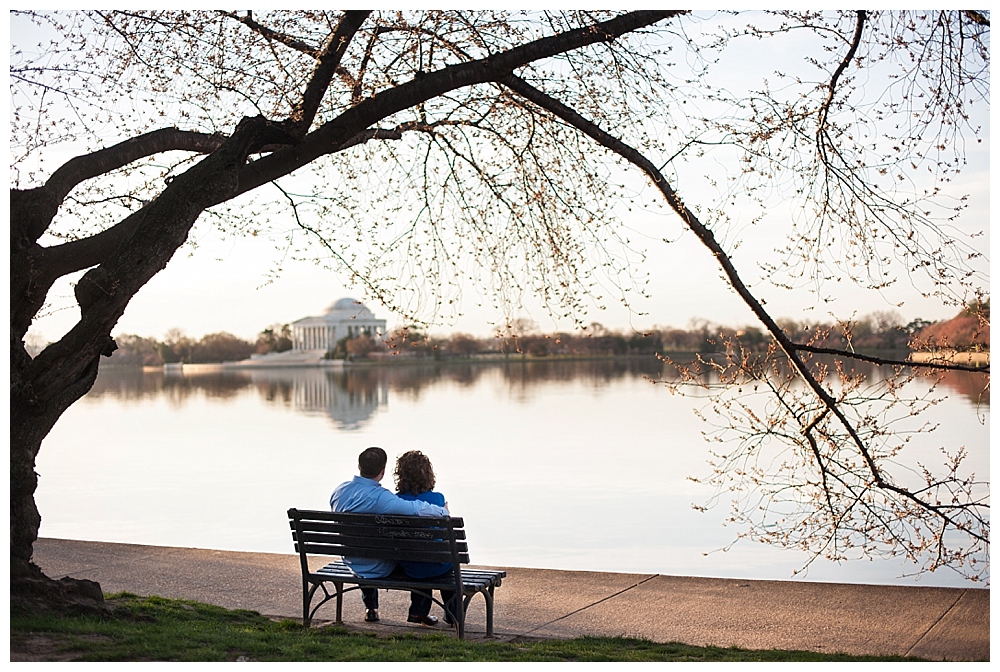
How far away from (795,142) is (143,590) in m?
5.58

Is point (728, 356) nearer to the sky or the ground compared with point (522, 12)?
nearer to the ground

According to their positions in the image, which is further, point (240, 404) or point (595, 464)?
point (240, 404)

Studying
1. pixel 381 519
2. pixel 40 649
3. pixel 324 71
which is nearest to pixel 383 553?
pixel 381 519

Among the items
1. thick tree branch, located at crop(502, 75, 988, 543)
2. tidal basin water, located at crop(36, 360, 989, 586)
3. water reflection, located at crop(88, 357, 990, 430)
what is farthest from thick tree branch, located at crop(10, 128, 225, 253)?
water reflection, located at crop(88, 357, 990, 430)

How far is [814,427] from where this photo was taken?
8016 mm

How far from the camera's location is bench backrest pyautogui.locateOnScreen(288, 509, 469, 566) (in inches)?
250

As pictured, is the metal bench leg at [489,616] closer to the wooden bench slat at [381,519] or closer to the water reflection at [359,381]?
the wooden bench slat at [381,519]

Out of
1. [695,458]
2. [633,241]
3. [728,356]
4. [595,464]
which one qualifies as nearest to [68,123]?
[633,241]

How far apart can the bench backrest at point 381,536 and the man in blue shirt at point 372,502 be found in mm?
123

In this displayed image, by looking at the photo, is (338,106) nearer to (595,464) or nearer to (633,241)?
(633,241)

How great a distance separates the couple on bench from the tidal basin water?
159 centimetres

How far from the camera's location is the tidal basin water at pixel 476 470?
41.2 feet

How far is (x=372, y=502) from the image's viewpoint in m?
6.71

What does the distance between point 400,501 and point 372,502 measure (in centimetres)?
18
